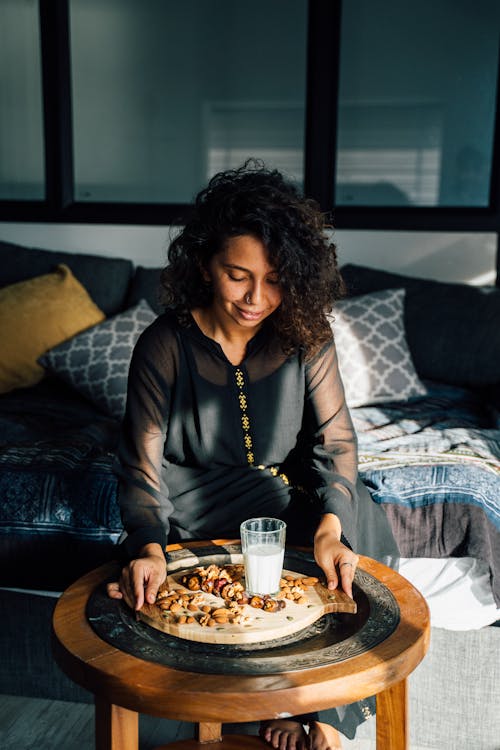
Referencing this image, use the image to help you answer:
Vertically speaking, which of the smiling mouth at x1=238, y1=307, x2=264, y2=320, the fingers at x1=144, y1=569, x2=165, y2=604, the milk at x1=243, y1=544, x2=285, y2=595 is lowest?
the fingers at x1=144, y1=569, x2=165, y2=604

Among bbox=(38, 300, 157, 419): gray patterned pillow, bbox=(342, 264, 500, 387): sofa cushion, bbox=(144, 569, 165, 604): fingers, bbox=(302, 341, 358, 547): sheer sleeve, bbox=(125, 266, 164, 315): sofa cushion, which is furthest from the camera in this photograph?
bbox=(125, 266, 164, 315): sofa cushion

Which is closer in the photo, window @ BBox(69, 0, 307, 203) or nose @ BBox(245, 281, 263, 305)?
nose @ BBox(245, 281, 263, 305)

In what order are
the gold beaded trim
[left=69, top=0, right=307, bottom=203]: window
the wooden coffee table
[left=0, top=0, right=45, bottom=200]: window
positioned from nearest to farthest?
the wooden coffee table, the gold beaded trim, [left=69, top=0, right=307, bottom=203]: window, [left=0, top=0, right=45, bottom=200]: window

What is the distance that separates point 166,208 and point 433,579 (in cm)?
220

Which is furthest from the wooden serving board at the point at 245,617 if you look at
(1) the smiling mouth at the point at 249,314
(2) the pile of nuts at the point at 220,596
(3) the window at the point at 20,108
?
(3) the window at the point at 20,108

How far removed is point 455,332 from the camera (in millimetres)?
2762

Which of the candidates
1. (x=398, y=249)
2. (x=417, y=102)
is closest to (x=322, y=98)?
(x=417, y=102)

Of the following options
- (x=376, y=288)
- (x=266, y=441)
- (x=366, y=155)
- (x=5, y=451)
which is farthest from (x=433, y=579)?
(x=366, y=155)

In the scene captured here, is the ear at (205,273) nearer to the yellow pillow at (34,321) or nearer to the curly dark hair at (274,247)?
the curly dark hair at (274,247)

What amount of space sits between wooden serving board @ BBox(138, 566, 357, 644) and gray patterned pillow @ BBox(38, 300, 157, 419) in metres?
1.45

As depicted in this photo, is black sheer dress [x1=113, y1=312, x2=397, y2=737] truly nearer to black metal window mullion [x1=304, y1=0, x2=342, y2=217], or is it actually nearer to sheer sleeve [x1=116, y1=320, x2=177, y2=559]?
sheer sleeve [x1=116, y1=320, x2=177, y2=559]

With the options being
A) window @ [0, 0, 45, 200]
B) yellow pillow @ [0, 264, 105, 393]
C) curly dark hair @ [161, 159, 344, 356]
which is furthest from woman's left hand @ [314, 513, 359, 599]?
window @ [0, 0, 45, 200]

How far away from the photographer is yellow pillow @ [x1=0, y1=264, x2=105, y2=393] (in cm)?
275

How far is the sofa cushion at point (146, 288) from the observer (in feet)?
9.71
